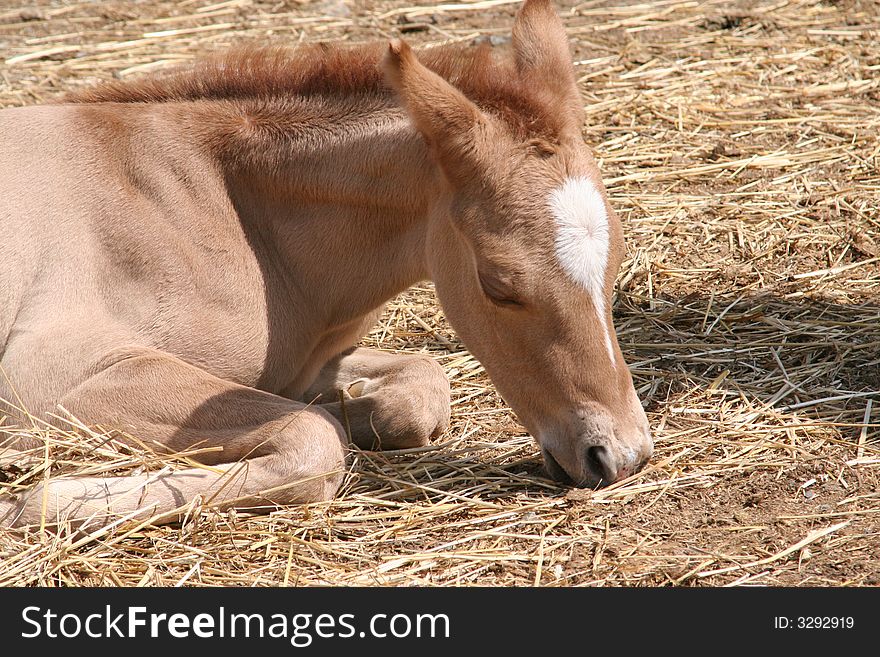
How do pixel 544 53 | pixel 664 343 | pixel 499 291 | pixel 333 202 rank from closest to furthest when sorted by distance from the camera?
pixel 499 291 → pixel 544 53 → pixel 333 202 → pixel 664 343

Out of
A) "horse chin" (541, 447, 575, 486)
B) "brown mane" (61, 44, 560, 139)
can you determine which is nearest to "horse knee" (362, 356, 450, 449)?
"horse chin" (541, 447, 575, 486)

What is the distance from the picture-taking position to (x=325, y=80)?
3.95m

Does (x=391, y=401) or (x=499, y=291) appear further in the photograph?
(x=391, y=401)

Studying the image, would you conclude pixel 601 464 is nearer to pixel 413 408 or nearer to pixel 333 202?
pixel 413 408

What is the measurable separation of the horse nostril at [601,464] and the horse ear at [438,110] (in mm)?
1005

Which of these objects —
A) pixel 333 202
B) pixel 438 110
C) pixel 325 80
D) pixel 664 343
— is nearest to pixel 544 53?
pixel 438 110

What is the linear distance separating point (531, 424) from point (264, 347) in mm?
1017

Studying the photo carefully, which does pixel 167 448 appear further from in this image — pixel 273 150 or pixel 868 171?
pixel 868 171

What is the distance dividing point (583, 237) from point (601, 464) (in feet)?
2.41

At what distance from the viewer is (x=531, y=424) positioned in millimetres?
3576

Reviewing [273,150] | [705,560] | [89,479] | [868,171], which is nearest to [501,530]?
[705,560]

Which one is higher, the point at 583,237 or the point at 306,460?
the point at 583,237

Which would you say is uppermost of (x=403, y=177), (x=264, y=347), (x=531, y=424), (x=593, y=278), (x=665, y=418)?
(x=403, y=177)
